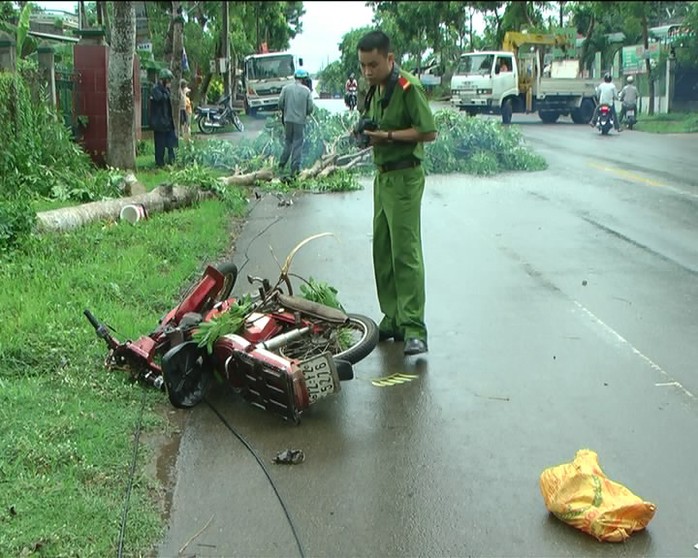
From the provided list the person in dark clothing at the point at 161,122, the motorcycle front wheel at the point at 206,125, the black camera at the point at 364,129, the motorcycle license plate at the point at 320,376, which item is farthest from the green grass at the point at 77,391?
the motorcycle front wheel at the point at 206,125

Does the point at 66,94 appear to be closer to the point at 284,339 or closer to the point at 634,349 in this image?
the point at 284,339

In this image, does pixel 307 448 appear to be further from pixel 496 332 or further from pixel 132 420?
pixel 496 332

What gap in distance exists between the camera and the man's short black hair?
557 centimetres

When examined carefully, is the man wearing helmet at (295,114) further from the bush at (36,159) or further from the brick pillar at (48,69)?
the brick pillar at (48,69)

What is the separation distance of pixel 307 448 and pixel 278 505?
24.9 inches

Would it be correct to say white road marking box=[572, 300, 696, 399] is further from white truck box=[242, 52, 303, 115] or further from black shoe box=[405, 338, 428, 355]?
white truck box=[242, 52, 303, 115]

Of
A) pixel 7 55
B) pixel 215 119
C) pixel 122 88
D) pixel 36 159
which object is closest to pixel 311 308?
pixel 36 159

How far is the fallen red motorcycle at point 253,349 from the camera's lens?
4.70 meters

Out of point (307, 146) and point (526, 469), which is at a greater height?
point (307, 146)

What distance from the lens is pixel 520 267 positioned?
28.1 ft

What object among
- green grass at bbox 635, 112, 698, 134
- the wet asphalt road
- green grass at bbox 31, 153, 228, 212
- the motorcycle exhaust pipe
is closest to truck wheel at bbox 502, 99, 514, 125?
green grass at bbox 635, 112, 698, 134

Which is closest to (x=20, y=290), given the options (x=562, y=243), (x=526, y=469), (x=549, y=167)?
(x=526, y=469)

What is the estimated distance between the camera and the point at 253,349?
15.7 feet

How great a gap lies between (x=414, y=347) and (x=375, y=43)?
1959 millimetres
